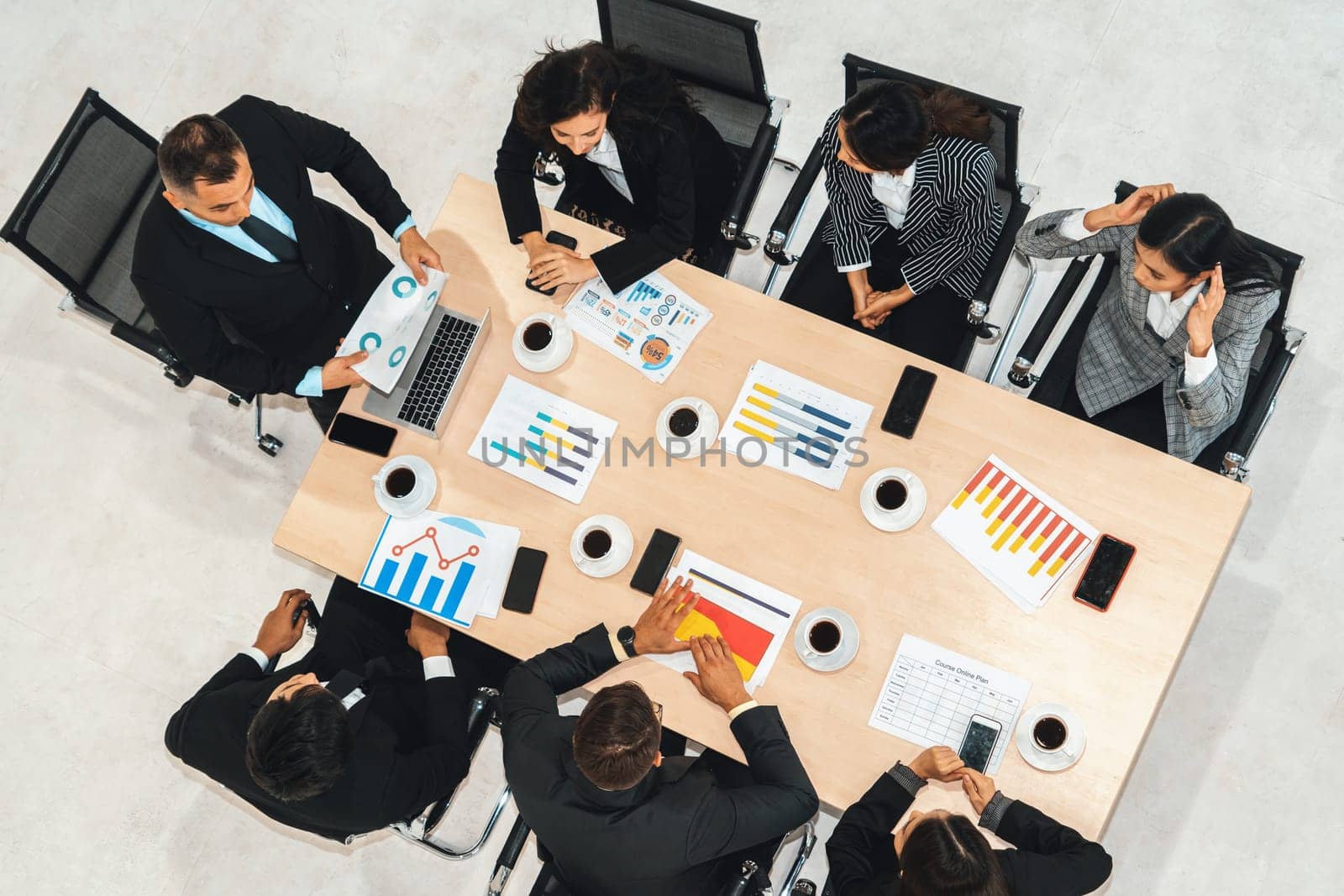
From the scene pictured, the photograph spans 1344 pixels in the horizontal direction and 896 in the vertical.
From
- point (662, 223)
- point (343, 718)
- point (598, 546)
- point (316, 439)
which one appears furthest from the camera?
point (316, 439)

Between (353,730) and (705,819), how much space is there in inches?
30.6

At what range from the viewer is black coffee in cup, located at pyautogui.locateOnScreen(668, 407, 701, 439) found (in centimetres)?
229

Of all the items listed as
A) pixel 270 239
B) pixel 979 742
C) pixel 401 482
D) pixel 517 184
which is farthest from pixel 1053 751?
pixel 270 239

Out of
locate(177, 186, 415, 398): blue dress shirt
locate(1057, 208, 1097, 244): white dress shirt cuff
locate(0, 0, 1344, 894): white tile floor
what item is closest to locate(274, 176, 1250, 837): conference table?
A: locate(177, 186, 415, 398): blue dress shirt

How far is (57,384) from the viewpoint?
3465 mm

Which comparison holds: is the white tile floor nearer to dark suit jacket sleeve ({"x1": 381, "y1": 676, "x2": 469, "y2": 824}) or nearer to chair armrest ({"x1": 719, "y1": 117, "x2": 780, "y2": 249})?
chair armrest ({"x1": 719, "y1": 117, "x2": 780, "y2": 249})

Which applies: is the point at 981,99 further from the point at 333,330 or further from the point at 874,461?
the point at 333,330

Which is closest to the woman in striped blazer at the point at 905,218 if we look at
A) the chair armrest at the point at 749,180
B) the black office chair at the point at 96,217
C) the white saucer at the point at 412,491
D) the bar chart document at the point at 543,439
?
the chair armrest at the point at 749,180

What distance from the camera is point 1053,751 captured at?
2059mm

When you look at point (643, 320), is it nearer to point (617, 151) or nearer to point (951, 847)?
point (617, 151)

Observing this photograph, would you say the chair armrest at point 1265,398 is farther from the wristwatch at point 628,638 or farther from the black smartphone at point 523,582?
the black smartphone at point 523,582

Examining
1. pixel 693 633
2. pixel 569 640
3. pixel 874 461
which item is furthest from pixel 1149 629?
pixel 569 640

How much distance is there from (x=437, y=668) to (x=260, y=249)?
106 cm

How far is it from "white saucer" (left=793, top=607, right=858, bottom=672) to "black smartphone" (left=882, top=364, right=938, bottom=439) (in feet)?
1.35
